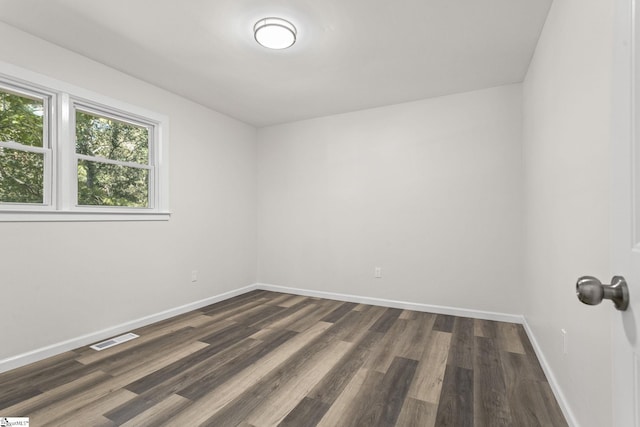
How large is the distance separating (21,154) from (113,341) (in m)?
1.68

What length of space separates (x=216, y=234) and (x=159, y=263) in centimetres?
86

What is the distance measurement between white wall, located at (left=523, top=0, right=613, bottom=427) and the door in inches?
5.5

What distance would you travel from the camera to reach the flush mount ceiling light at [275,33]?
218 cm

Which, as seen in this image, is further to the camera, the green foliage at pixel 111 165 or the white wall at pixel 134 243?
the green foliage at pixel 111 165

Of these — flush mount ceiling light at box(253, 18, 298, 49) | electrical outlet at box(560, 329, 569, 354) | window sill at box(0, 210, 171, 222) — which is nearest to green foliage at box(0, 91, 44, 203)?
window sill at box(0, 210, 171, 222)

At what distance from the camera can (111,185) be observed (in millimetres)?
2965

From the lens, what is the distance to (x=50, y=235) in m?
2.43

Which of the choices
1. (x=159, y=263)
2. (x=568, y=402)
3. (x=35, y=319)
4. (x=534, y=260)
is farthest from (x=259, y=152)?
(x=568, y=402)

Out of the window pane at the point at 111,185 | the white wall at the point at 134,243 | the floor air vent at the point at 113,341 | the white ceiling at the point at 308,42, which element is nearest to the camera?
the white ceiling at the point at 308,42

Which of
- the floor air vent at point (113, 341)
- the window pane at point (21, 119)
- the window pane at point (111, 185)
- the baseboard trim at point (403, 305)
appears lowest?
the floor air vent at point (113, 341)

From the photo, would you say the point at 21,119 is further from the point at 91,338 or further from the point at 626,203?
the point at 626,203

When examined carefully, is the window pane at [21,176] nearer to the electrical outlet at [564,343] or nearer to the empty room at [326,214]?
the empty room at [326,214]

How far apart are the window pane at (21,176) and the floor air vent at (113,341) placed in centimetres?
128

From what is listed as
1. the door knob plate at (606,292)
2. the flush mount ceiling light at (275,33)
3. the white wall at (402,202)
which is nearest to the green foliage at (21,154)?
the flush mount ceiling light at (275,33)
